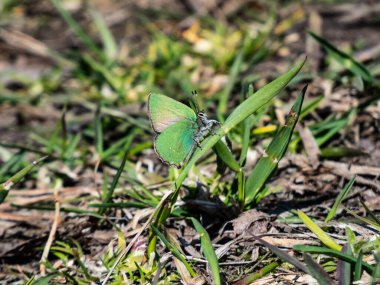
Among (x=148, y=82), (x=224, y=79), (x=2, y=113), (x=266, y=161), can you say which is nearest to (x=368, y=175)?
(x=266, y=161)

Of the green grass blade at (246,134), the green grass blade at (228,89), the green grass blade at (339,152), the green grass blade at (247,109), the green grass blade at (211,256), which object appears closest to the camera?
the green grass blade at (211,256)

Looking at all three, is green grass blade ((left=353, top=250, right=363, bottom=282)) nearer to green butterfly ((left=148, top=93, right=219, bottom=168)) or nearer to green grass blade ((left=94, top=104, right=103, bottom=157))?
green butterfly ((left=148, top=93, right=219, bottom=168))

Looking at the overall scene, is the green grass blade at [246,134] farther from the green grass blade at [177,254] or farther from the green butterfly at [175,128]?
the green grass blade at [177,254]

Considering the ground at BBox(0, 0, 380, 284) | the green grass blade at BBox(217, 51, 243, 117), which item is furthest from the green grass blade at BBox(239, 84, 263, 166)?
the green grass blade at BBox(217, 51, 243, 117)

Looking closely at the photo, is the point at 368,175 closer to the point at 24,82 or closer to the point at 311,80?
the point at 311,80

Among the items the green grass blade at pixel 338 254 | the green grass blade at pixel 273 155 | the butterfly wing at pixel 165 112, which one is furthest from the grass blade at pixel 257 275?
the butterfly wing at pixel 165 112

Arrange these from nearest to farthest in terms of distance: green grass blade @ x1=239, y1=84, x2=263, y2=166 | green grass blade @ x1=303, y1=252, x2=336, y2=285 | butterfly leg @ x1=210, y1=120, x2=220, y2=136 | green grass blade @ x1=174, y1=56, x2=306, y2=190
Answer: green grass blade @ x1=303, y1=252, x2=336, y2=285 < green grass blade @ x1=174, y1=56, x2=306, y2=190 < butterfly leg @ x1=210, y1=120, x2=220, y2=136 < green grass blade @ x1=239, y1=84, x2=263, y2=166

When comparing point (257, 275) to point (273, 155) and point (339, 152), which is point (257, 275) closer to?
point (273, 155)
